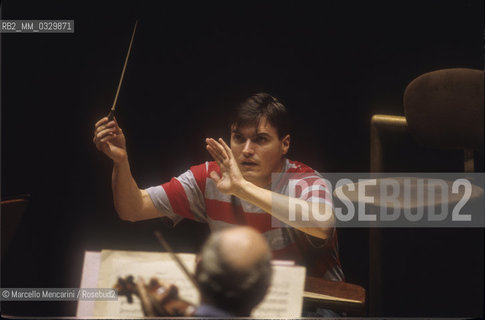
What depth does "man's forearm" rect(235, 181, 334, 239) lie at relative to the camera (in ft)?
8.91

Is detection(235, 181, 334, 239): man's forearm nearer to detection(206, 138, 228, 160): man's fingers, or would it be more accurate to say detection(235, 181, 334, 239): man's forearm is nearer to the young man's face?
detection(206, 138, 228, 160): man's fingers

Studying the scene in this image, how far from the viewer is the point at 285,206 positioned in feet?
8.95

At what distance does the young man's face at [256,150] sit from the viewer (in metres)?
3.05

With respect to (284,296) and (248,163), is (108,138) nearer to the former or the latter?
(248,163)

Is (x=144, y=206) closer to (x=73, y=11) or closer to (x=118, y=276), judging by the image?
(x=118, y=276)

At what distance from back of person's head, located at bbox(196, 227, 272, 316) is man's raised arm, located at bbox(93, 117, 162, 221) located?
1770mm

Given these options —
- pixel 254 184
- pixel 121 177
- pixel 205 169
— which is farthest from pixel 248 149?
pixel 121 177

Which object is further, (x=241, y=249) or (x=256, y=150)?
(x=256, y=150)

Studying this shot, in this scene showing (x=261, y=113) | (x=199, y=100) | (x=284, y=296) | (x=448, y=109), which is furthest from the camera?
(x=199, y=100)

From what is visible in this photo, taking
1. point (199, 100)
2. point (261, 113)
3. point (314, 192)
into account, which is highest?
point (199, 100)

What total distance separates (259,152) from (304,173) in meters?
0.28

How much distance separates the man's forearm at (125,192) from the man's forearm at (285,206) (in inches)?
25.3

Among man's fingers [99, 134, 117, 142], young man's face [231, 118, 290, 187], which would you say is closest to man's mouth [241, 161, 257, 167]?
young man's face [231, 118, 290, 187]

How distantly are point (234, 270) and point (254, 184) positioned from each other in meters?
1.78
